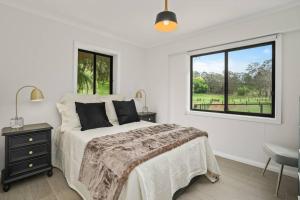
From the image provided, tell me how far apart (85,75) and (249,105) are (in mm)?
3279

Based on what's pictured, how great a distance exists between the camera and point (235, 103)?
311 centimetres

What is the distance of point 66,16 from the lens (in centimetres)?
275

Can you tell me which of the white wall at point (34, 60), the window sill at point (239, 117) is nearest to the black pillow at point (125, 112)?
the white wall at point (34, 60)

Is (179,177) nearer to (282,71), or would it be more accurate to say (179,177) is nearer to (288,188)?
(288,188)

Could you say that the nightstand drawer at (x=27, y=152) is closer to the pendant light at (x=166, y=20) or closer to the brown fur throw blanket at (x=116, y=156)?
the brown fur throw blanket at (x=116, y=156)

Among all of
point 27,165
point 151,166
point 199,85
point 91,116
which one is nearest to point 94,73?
point 91,116

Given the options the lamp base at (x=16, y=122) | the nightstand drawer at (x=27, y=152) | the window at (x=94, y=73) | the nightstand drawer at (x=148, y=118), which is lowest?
the nightstand drawer at (x=27, y=152)

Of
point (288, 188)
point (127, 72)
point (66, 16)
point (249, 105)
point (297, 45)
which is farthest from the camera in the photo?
point (127, 72)

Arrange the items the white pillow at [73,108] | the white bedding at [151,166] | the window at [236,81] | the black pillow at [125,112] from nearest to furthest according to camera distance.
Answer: the white bedding at [151,166]
the white pillow at [73,108]
the window at [236,81]
the black pillow at [125,112]

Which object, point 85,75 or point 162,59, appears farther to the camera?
point 162,59

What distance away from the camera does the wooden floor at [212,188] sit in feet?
6.35

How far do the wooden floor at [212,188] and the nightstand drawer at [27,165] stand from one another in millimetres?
198

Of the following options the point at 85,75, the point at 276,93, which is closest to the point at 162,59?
the point at 85,75

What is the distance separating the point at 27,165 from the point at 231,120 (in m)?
3.33
